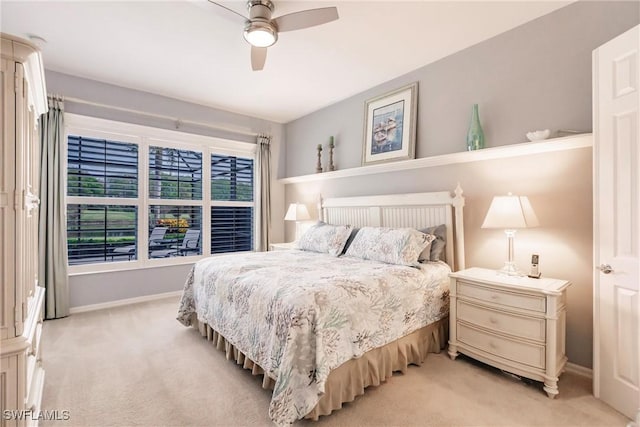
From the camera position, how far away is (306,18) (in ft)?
6.98

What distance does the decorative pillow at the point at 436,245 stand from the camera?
2814mm

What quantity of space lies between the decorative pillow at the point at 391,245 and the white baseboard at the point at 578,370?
1338 millimetres

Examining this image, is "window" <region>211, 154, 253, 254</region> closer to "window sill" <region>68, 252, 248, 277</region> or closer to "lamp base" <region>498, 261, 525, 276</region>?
"window sill" <region>68, 252, 248, 277</region>

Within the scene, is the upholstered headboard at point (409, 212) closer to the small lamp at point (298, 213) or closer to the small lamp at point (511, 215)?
the small lamp at point (298, 213)

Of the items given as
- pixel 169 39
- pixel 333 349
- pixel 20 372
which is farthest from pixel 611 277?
pixel 169 39

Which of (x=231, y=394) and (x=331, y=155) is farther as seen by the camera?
(x=331, y=155)

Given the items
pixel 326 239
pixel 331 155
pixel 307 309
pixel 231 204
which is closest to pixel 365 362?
pixel 307 309

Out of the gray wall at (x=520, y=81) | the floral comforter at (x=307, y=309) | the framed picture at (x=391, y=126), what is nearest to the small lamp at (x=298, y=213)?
the framed picture at (x=391, y=126)

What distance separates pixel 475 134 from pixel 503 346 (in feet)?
5.84

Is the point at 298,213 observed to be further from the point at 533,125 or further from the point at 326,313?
the point at 533,125

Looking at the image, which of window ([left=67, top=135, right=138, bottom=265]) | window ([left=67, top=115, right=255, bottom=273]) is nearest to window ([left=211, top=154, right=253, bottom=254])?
window ([left=67, top=115, right=255, bottom=273])

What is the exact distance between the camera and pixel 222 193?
4836 mm

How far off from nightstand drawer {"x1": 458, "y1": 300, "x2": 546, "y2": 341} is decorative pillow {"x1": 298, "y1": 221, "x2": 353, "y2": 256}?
4.36ft

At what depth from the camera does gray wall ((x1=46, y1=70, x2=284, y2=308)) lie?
361 centimetres
